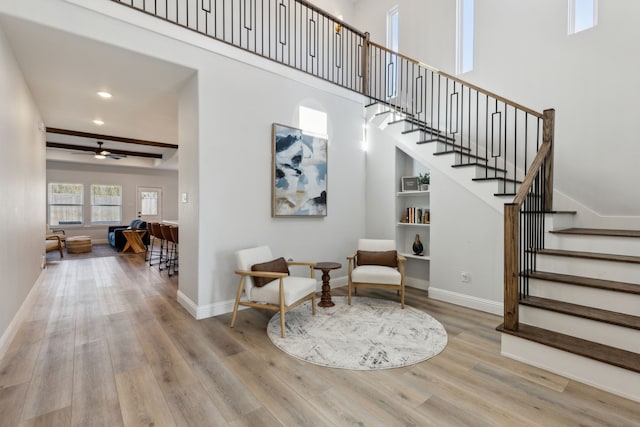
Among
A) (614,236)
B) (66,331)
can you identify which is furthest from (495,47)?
(66,331)

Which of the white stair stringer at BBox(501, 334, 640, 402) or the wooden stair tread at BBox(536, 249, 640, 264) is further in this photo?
the wooden stair tread at BBox(536, 249, 640, 264)

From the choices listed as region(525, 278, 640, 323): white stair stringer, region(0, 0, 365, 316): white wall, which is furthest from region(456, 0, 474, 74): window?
region(525, 278, 640, 323): white stair stringer

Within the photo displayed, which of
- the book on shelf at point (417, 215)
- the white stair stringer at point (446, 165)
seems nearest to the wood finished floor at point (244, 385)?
the white stair stringer at point (446, 165)

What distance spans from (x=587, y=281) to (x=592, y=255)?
13.1 inches

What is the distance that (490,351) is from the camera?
8.67 feet

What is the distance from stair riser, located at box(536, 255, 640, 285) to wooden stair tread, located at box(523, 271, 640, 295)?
5 cm

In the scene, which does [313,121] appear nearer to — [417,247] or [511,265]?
[417,247]

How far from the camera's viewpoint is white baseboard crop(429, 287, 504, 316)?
3582mm

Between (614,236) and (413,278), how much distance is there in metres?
2.51

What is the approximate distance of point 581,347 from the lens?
7.29 ft

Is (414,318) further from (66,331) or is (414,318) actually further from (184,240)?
(66,331)

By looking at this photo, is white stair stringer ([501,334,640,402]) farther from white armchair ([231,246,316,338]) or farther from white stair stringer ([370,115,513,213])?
white armchair ([231,246,316,338])

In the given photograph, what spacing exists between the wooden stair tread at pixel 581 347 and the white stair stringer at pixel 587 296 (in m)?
0.34

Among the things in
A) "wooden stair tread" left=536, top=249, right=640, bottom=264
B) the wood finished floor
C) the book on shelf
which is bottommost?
the wood finished floor
